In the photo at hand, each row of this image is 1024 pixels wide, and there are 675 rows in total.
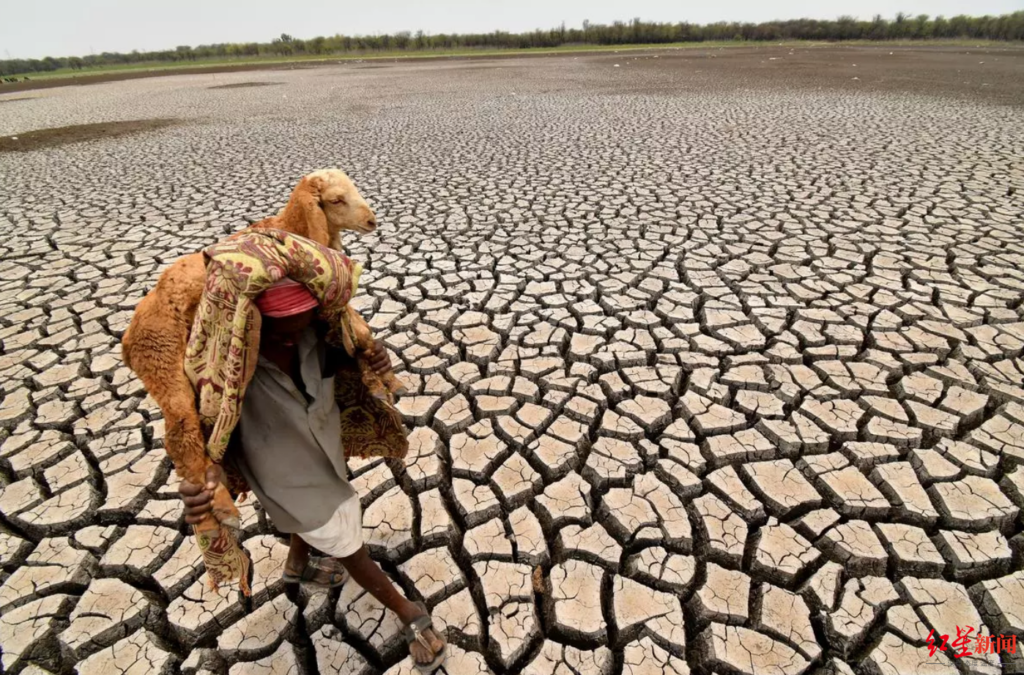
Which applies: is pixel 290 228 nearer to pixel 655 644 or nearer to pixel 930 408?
pixel 655 644

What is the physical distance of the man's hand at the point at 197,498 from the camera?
116cm

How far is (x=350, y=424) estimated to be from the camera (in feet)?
5.60

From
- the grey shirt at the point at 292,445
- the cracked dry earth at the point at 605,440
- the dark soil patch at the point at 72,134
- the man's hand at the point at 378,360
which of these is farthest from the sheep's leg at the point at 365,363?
the dark soil patch at the point at 72,134

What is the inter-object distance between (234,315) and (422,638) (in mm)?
1192

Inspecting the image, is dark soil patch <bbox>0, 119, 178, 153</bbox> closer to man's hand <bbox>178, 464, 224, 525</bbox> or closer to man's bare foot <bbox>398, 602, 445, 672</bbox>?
man's hand <bbox>178, 464, 224, 525</bbox>

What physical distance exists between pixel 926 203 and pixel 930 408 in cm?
370

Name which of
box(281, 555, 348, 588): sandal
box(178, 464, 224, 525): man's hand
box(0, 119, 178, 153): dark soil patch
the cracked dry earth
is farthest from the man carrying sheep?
box(0, 119, 178, 153): dark soil patch

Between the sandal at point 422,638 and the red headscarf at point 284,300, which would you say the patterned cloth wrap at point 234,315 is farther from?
the sandal at point 422,638

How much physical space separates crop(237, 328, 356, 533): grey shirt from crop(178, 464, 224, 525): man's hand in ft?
0.55

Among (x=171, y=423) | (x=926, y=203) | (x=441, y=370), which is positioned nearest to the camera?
(x=171, y=423)

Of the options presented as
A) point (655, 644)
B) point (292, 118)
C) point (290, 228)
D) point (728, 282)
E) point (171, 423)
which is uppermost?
point (292, 118)

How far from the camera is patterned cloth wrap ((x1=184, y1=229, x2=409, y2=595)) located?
3.70 ft

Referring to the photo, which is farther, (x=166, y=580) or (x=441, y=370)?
(x=441, y=370)

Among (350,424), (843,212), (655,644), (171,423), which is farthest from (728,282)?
(171,423)
